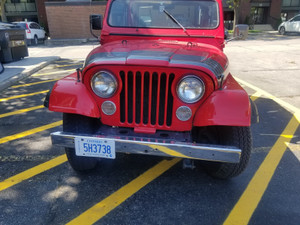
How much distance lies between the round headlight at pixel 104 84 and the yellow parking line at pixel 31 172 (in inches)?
52.0

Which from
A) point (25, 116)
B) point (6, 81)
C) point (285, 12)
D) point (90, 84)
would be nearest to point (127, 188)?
point (90, 84)

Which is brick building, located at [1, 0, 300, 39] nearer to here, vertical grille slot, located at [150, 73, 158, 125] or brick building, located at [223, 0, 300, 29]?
brick building, located at [223, 0, 300, 29]

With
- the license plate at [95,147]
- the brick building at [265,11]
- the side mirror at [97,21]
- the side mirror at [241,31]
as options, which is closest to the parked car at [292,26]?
the brick building at [265,11]

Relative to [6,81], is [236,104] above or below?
above

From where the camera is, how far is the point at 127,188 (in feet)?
9.23

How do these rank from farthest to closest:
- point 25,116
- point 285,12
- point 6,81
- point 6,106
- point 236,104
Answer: point 285,12 → point 6,81 → point 6,106 → point 25,116 → point 236,104

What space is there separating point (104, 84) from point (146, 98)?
0.40 metres

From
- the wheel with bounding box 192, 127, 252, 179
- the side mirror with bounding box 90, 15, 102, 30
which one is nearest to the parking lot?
the wheel with bounding box 192, 127, 252, 179

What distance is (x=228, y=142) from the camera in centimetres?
253

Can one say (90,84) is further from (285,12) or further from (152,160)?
(285,12)

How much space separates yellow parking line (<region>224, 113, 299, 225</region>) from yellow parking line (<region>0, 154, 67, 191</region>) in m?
2.07

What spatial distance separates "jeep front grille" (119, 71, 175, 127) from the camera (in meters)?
2.38

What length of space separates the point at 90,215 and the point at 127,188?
51 centimetres

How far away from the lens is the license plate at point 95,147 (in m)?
2.33
